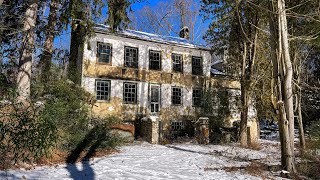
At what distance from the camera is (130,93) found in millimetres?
22516

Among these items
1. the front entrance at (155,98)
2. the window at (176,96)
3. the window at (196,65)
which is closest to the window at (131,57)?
the front entrance at (155,98)

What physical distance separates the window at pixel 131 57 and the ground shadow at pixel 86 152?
8.29 meters

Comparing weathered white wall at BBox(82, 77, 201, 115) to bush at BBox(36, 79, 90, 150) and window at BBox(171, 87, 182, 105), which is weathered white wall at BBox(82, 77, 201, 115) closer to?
window at BBox(171, 87, 182, 105)

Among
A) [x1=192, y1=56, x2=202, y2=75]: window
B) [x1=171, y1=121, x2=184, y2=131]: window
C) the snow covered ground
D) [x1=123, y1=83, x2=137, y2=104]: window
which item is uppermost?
[x1=192, y1=56, x2=202, y2=75]: window

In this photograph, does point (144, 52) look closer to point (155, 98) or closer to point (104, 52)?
point (104, 52)

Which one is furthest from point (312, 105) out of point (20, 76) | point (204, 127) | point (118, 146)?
point (20, 76)

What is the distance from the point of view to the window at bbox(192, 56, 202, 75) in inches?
988

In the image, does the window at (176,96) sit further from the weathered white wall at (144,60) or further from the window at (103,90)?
the window at (103,90)

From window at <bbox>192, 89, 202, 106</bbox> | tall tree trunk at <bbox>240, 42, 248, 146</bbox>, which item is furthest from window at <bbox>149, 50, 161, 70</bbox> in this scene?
tall tree trunk at <bbox>240, 42, 248, 146</bbox>

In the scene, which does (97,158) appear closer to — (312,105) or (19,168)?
(19,168)

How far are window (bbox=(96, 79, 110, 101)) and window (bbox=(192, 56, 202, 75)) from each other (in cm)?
751

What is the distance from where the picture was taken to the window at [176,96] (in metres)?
24.1

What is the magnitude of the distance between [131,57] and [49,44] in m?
7.19

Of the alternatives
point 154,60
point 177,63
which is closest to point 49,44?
point 154,60
